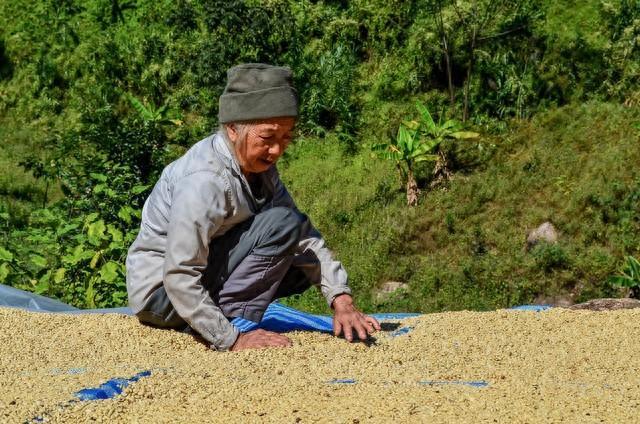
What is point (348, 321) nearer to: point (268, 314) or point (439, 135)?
point (268, 314)

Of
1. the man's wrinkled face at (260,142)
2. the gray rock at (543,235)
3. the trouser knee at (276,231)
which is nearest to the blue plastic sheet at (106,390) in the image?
the trouser knee at (276,231)

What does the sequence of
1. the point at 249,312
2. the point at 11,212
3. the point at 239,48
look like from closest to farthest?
1. the point at 249,312
2. the point at 11,212
3. the point at 239,48

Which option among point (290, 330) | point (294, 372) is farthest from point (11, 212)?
point (294, 372)

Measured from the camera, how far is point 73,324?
163 inches

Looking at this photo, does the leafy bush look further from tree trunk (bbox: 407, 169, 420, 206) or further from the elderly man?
tree trunk (bbox: 407, 169, 420, 206)

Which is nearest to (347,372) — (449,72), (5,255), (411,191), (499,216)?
(5,255)

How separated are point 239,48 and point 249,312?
4.87 m

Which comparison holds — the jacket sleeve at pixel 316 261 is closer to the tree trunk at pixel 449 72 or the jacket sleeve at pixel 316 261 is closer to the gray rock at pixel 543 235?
the gray rock at pixel 543 235

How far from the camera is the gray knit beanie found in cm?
368

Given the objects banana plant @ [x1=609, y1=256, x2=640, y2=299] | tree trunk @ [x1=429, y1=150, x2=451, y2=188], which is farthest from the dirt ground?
tree trunk @ [x1=429, y1=150, x2=451, y2=188]

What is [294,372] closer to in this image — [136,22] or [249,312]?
[249,312]

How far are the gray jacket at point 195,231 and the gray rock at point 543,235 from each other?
8.78 feet

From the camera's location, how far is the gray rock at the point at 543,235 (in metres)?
6.37

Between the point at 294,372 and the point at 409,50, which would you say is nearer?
the point at 294,372
